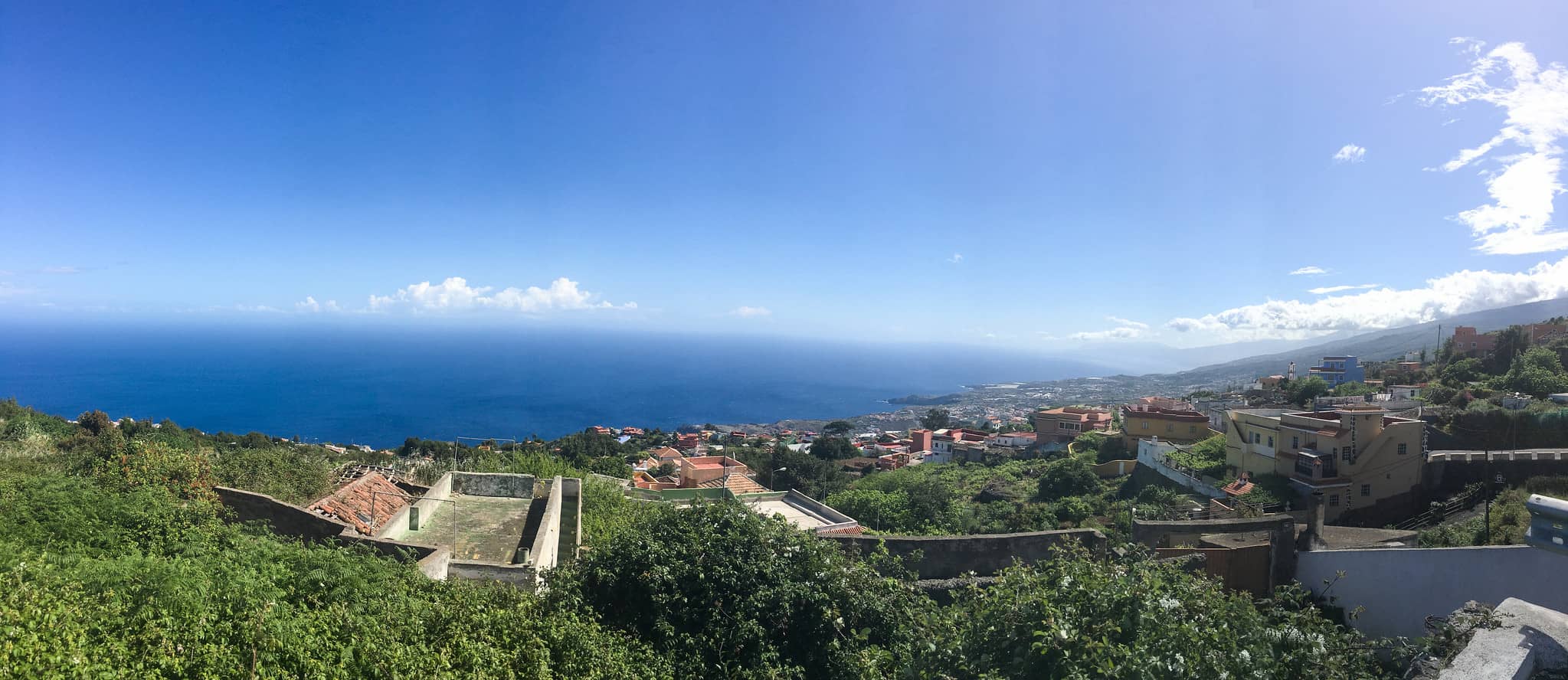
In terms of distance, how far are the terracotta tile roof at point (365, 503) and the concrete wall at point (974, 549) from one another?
20.5ft

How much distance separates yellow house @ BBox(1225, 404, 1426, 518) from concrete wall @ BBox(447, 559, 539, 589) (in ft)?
48.8

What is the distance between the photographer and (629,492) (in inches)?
571

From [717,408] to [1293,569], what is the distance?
3923 inches

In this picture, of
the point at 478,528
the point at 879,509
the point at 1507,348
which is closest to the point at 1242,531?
the point at 478,528

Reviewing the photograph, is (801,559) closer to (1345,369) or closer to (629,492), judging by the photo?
(629,492)

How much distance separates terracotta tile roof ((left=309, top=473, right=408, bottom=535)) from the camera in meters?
8.77

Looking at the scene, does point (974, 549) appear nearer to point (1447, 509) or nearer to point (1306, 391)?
point (1447, 509)

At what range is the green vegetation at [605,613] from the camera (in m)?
3.44

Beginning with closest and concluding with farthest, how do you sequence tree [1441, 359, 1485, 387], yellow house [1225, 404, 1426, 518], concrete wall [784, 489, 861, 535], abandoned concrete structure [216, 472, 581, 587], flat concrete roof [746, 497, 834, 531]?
abandoned concrete structure [216, 472, 581, 587] → concrete wall [784, 489, 861, 535] → flat concrete roof [746, 497, 834, 531] → yellow house [1225, 404, 1426, 518] → tree [1441, 359, 1485, 387]

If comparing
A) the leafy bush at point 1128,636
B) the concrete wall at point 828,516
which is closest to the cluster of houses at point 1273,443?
the concrete wall at point 828,516

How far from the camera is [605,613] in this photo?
5.72 m

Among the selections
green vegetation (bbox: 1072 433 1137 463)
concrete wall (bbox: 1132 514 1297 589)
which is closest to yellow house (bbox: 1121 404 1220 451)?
green vegetation (bbox: 1072 433 1137 463)

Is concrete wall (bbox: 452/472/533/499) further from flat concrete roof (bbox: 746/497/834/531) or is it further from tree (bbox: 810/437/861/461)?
tree (bbox: 810/437/861/461)

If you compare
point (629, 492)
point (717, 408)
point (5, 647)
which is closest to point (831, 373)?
point (717, 408)
